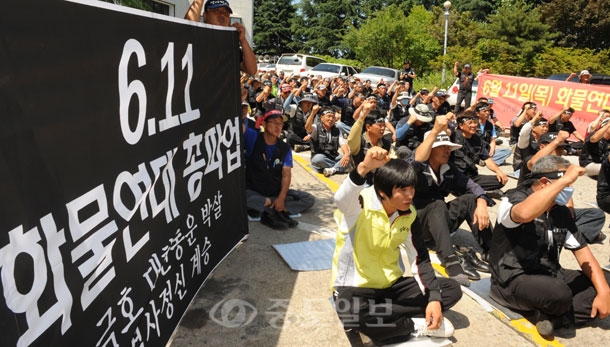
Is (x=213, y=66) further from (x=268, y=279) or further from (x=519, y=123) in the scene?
(x=519, y=123)

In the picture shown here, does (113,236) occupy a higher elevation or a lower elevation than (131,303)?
higher

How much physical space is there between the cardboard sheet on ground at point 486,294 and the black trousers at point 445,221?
341mm

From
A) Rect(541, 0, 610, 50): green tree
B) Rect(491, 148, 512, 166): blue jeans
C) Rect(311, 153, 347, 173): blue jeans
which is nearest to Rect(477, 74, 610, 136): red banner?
Rect(491, 148, 512, 166): blue jeans

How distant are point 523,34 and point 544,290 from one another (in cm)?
2583

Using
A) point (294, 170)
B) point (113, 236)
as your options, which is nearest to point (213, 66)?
point (113, 236)

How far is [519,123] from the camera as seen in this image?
8.68m

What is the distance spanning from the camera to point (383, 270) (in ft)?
9.43

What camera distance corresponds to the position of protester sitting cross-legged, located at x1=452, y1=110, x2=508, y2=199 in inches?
240

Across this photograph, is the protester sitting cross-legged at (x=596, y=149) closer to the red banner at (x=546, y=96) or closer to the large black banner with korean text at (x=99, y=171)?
the red banner at (x=546, y=96)

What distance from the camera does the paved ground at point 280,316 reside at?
2.99m

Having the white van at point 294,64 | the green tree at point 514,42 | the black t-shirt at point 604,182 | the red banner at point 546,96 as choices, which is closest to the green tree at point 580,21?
the green tree at point 514,42

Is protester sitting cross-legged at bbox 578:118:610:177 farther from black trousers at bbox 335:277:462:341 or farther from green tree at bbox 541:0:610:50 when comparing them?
green tree at bbox 541:0:610:50

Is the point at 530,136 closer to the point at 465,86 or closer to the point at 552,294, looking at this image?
the point at 552,294

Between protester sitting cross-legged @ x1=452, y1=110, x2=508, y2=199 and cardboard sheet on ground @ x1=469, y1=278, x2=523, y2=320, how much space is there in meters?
2.31
